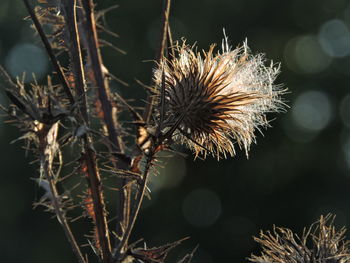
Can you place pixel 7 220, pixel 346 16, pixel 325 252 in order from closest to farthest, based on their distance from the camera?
pixel 325 252 → pixel 7 220 → pixel 346 16

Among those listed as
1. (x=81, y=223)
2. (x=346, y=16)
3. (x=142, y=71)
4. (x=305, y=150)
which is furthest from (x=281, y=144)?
(x=346, y=16)

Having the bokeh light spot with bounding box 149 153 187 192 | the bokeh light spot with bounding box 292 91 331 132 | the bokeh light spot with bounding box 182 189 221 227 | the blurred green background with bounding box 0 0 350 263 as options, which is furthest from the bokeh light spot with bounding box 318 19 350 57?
the bokeh light spot with bounding box 149 153 187 192

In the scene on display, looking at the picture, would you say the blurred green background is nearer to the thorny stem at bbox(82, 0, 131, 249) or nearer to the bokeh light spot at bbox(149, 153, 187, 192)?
the bokeh light spot at bbox(149, 153, 187, 192)

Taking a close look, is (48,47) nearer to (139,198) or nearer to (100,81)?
(139,198)

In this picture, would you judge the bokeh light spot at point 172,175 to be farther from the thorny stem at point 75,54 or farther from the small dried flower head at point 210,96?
the thorny stem at point 75,54

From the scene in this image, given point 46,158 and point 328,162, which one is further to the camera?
point 328,162

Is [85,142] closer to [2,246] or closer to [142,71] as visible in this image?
[142,71]
